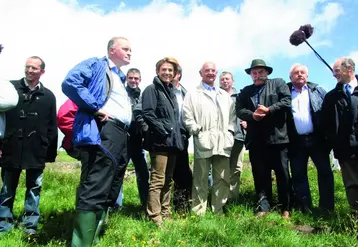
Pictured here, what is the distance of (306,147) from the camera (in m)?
6.01

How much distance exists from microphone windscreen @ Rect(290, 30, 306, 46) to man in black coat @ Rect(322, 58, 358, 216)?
1.44m

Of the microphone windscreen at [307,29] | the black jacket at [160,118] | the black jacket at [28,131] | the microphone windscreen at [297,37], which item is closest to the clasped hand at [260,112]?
the black jacket at [160,118]

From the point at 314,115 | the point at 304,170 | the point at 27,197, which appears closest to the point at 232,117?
the point at 314,115

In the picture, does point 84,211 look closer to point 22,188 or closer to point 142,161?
point 142,161

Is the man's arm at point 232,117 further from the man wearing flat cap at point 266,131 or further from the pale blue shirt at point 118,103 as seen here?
the pale blue shirt at point 118,103

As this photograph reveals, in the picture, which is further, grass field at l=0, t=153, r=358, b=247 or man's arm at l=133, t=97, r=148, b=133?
man's arm at l=133, t=97, r=148, b=133

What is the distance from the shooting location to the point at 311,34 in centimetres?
687

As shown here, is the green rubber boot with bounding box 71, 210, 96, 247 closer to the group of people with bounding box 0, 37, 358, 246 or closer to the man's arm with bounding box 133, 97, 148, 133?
the group of people with bounding box 0, 37, 358, 246

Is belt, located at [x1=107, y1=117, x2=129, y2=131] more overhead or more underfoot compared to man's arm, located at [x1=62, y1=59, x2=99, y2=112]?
more underfoot

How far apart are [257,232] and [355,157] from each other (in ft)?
5.66

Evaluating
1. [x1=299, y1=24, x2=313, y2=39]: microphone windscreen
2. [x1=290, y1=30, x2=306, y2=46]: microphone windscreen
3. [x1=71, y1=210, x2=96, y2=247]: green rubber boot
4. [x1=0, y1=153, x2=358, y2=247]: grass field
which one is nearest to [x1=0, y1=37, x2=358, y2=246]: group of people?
[x1=71, y1=210, x2=96, y2=247]: green rubber boot

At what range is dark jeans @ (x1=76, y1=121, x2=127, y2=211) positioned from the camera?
416 cm

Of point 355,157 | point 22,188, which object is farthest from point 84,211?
point 22,188

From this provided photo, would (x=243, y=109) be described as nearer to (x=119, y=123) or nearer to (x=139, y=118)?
(x=139, y=118)
